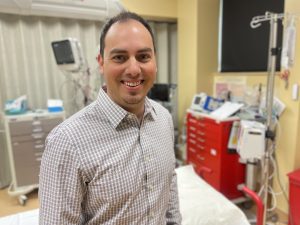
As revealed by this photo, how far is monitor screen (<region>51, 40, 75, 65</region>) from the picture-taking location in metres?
2.51

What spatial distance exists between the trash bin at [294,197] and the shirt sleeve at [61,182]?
184 centimetres

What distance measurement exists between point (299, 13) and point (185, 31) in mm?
1590

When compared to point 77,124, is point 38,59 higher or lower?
higher

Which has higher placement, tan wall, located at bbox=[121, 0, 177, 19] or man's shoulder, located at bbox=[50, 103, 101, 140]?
tan wall, located at bbox=[121, 0, 177, 19]

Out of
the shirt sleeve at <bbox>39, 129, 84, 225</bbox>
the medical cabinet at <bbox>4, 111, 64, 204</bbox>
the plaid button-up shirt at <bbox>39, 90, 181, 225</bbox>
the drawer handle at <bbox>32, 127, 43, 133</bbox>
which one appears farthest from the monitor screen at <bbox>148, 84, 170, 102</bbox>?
the shirt sleeve at <bbox>39, 129, 84, 225</bbox>

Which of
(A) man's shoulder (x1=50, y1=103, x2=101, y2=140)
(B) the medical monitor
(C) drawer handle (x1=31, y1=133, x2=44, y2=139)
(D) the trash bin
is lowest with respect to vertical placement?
(D) the trash bin

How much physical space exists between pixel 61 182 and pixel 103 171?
125mm

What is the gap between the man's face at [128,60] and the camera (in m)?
0.78

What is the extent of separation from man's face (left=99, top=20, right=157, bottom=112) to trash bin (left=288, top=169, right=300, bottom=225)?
67.6 inches

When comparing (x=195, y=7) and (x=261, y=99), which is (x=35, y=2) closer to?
(x=195, y=7)

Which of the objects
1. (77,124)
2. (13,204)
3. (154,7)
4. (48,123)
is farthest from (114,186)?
(154,7)

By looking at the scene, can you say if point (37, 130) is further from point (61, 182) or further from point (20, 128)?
point (61, 182)

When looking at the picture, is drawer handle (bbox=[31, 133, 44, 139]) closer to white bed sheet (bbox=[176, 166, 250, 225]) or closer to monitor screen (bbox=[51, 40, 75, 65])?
monitor screen (bbox=[51, 40, 75, 65])

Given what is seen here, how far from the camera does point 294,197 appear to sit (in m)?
1.99
